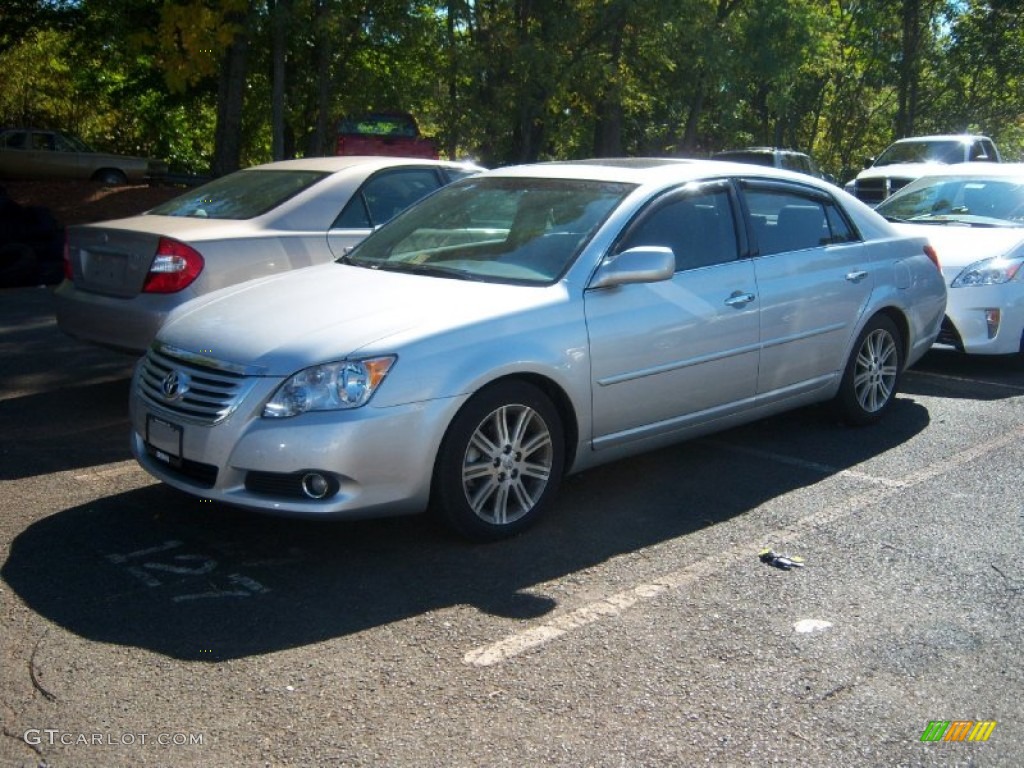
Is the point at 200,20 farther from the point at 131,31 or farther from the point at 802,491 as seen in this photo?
the point at 802,491

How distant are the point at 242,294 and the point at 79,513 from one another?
49.1 inches

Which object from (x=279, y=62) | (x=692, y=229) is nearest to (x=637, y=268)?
(x=692, y=229)

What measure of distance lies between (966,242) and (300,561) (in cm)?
656

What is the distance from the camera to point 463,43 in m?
21.5

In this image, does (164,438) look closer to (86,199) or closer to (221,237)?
(221,237)

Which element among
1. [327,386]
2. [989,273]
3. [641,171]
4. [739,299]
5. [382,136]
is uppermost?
[382,136]

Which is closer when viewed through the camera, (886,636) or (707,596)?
(886,636)

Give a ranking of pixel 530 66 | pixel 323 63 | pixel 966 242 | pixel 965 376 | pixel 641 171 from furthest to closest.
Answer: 1. pixel 530 66
2. pixel 323 63
3. pixel 966 242
4. pixel 965 376
5. pixel 641 171

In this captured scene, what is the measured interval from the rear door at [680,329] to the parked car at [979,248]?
341 centimetres

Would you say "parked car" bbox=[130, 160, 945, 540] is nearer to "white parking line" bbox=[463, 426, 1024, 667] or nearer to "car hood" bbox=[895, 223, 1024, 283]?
"white parking line" bbox=[463, 426, 1024, 667]

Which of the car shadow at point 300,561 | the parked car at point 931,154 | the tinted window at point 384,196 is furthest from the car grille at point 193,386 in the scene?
the parked car at point 931,154

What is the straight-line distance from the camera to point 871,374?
7.15 meters

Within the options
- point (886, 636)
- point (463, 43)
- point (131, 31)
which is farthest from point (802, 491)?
point (463, 43)

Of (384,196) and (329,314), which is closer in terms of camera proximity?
(329,314)
